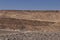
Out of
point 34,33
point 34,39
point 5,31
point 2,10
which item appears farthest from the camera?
point 2,10

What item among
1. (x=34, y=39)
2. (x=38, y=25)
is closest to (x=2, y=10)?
(x=38, y=25)

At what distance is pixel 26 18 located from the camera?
4988mm

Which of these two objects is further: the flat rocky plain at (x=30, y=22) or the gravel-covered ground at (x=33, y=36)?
the flat rocky plain at (x=30, y=22)

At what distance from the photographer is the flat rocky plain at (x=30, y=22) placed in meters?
4.71

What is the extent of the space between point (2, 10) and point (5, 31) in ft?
1.99

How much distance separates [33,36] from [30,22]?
0.69m

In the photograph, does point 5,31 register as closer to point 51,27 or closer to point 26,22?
point 26,22

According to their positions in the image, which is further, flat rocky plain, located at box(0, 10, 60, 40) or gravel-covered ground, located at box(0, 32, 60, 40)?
flat rocky plain, located at box(0, 10, 60, 40)

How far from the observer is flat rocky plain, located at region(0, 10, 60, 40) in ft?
15.4

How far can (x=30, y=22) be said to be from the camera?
490 centimetres

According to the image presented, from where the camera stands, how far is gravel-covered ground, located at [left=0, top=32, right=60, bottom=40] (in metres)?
4.15

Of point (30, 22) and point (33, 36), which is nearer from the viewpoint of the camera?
point (33, 36)

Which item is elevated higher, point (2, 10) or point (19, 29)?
point (2, 10)

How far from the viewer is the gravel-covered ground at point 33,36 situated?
4152 mm
